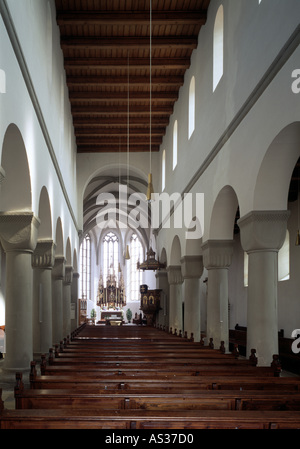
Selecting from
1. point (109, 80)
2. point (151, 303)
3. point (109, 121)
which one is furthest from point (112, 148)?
point (151, 303)

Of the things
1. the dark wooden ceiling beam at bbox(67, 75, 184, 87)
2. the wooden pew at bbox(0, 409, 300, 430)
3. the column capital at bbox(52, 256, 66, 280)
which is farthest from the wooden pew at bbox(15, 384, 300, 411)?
the dark wooden ceiling beam at bbox(67, 75, 184, 87)

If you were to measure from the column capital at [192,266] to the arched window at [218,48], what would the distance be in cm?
621

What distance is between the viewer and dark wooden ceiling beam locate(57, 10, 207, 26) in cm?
1388

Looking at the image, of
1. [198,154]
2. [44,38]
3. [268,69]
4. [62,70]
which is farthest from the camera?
[62,70]

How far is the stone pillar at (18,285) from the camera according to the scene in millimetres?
10375

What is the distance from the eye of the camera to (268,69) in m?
8.28

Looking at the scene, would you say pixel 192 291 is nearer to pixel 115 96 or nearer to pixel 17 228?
pixel 115 96

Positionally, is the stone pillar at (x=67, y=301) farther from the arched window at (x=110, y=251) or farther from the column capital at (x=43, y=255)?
the arched window at (x=110, y=251)

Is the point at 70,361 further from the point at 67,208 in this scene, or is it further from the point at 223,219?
the point at 67,208

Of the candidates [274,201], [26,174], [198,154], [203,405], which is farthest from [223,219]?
[203,405]

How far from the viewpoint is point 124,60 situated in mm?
16453

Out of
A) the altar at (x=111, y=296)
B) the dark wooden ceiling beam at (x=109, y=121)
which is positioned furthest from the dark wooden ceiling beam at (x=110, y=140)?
the altar at (x=111, y=296)

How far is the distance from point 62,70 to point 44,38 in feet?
15.2

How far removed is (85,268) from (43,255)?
27246 millimetres
